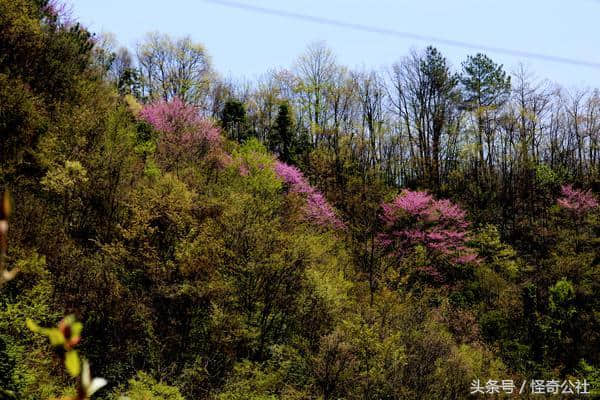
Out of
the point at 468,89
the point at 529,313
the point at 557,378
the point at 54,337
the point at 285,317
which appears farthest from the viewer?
the point at 468,89

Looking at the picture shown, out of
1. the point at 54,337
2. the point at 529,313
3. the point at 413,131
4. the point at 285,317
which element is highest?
the point at 413,131

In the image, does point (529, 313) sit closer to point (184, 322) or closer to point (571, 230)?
point (571, 230)

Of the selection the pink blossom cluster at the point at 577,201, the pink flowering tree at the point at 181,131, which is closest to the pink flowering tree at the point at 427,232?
the pink blossom cluster at the point at 577,201

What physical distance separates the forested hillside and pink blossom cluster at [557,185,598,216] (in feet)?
0.46

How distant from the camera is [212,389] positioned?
48.5ft

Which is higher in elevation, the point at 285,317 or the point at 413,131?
the point at 413,131

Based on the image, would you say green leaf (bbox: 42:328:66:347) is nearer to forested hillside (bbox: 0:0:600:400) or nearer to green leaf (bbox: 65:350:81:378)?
green leaf (bbox: 65:350:81:378)

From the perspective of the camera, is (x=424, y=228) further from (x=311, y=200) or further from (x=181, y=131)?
(x=181, y=131)

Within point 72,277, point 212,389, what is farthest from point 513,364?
point 72,277

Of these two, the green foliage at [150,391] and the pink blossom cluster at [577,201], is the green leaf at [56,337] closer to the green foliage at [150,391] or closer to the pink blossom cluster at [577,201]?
the green foliage at [150,391]

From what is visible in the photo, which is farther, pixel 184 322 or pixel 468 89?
→ pixel 468 89

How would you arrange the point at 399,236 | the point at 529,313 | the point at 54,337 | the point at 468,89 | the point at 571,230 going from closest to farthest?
the point at 54,337 → the point at 529,313 → the point at 399,236 → the point at 571,230 → the point at 468,89

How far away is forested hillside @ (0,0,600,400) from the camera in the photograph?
15359 mm

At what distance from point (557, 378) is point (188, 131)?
24.6 metres
